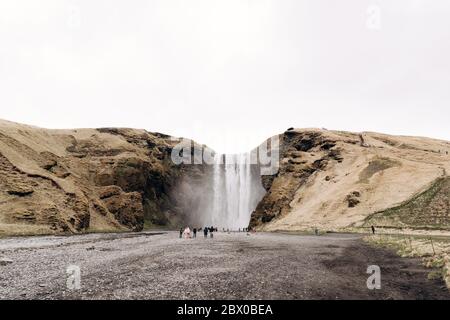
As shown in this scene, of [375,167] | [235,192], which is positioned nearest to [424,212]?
[375,167]

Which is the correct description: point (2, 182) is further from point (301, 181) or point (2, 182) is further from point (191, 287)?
point (301, 181)

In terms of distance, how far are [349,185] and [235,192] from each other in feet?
204

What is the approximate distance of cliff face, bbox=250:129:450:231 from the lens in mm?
66562

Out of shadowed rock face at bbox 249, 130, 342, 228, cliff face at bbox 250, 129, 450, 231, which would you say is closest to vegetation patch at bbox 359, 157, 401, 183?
cliff face at bbox 250, 129, 450, 231

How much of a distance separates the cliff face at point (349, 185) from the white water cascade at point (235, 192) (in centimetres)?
1427

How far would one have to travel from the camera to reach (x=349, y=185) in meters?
89.4

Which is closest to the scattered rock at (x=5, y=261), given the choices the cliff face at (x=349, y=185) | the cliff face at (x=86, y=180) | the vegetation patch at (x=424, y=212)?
the cliff face at (x=86, y=180)

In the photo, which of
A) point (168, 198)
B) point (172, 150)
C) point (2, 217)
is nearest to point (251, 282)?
point (2, 217)

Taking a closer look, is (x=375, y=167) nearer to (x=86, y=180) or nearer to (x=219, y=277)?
(x=86, y=180)

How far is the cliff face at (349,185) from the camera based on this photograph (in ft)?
218

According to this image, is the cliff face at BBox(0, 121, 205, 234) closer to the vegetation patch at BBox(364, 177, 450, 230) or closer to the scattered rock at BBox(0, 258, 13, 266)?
the scattered rock at BBox(0, 258, 13, 266)

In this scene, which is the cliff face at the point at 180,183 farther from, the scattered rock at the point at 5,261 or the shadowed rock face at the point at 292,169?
the scattered rock at the point at 5,261

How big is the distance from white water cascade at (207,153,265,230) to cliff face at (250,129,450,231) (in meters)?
14.3

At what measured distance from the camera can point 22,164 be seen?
78750 millimetres
